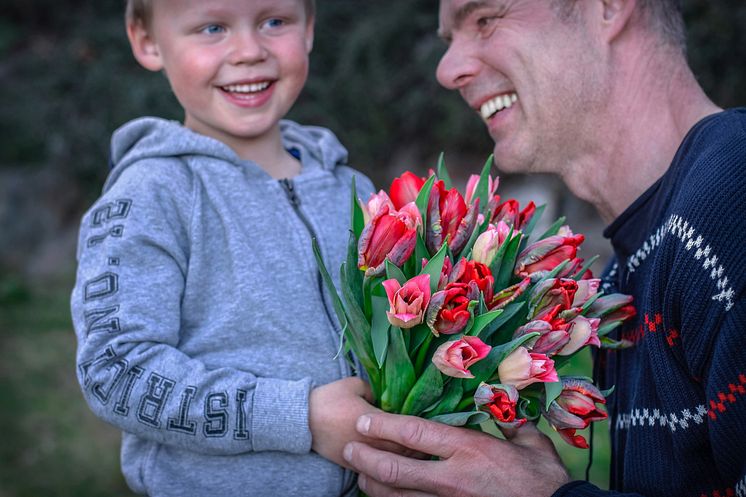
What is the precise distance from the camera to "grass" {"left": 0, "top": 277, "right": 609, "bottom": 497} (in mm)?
4324

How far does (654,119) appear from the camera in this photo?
2268mm

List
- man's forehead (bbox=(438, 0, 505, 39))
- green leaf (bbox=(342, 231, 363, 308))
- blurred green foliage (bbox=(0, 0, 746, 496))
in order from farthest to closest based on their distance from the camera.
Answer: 1. blurred green foliage (bbox=(0, 0, 746, 496))
2. man's forehead (bbox=(438, 0, 505, 39))
3. green leaf (bbox=(342, 231, 363, 308))

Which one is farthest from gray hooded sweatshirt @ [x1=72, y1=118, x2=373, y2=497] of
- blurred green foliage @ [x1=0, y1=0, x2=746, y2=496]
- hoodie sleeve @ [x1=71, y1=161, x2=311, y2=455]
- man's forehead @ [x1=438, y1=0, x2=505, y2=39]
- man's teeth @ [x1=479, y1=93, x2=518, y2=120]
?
blurred green foliage @ [x1=0, y1=0, x2=746, y2=496]

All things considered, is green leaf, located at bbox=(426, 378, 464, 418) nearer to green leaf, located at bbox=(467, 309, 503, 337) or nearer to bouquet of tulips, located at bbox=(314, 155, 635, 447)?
bouquet of tulips, located at bbox=(314, 155, 635, 447)

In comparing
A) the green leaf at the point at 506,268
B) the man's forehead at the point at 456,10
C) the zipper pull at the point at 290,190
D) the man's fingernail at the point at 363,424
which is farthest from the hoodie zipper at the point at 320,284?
the man's forehead at the point at 456,10

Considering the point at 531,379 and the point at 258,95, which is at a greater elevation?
the point at 258,95

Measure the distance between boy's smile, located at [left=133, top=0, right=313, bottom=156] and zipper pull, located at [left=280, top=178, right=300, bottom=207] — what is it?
16 cm

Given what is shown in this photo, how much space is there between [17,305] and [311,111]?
304cm

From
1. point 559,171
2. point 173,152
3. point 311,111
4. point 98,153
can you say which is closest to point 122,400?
point 173,152

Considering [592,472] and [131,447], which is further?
[592,472]

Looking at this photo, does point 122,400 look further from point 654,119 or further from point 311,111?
point 311,111

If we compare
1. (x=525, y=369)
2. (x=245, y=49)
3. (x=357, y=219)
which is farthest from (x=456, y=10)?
(x=525, y=369)

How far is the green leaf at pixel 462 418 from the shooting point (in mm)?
1786

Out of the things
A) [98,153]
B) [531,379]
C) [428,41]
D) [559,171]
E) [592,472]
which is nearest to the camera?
[531,379]
